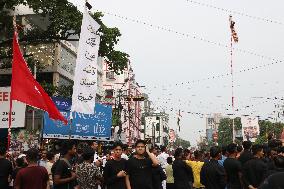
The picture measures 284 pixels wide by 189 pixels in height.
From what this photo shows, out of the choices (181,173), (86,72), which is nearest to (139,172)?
(86,72)

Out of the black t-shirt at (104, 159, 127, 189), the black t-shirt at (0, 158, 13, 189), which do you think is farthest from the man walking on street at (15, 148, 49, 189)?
the black t-shirt at (104, 159, 127, 189)

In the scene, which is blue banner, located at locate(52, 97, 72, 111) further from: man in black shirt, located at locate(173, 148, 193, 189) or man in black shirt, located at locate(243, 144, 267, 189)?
man in black shirt, located at locate(243, 144, 267, 189)

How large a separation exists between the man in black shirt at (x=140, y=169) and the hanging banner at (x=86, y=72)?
2949 mm

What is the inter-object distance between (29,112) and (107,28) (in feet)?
51.2

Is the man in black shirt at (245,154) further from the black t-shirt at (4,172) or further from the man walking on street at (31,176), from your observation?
the black t-shirt at (4,172)

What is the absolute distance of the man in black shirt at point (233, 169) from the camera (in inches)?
352

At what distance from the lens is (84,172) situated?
8.08 m

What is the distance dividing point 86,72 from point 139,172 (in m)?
3.70

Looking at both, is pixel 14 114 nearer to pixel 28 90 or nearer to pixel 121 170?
pixel 28 90

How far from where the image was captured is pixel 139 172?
796 centimetres

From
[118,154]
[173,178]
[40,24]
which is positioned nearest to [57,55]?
[40,24]

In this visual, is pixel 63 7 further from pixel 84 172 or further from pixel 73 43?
pixel 73 43

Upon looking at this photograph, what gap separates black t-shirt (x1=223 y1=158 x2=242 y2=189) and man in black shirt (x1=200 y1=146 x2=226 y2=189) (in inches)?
9.4

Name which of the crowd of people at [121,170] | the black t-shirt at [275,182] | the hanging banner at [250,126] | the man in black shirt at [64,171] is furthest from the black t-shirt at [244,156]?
the hanging banner at [250,126]
